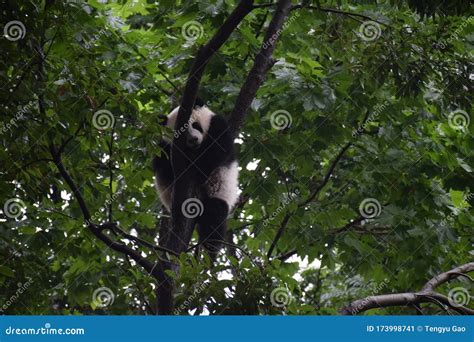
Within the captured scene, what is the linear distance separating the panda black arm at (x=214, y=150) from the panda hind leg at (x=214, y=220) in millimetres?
350

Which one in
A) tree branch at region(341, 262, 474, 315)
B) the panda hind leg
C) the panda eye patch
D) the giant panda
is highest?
the panda eye patch

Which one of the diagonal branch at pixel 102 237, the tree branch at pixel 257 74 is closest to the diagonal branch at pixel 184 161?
the diagonal branch at pixel 102 237

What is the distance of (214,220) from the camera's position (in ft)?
25.8

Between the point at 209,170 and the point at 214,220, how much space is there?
2.00ft

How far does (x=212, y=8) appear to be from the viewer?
6.75m

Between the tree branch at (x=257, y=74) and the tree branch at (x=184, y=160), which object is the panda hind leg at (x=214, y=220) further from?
the tree branch at (x=257, y=74)

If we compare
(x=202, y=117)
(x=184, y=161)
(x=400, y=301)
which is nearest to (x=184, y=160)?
(x=184, y=161)

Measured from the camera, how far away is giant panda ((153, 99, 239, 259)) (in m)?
7.75

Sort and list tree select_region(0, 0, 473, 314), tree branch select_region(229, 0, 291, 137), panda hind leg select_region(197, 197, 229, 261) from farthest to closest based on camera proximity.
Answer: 1. panda hind leg select_region(197, 197, 229, 261)
2. tree branch select_region(229, 0, 291, 137)
3. tree select_region(0, 0, 473, 314)

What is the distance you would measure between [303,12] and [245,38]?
2.16ft

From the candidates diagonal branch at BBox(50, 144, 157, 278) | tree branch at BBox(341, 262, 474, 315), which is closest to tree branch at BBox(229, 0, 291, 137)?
diagonal branch at BBox(50, 144, 157, 278)

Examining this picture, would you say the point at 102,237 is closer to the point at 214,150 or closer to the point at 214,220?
the point at 214,220

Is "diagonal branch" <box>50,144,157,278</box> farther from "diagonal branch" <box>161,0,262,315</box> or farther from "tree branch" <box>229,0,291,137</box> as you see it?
→ "tree branch" <box>229,0,291,137</box>

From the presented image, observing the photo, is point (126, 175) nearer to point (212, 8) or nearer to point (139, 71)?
point (139, 71)
